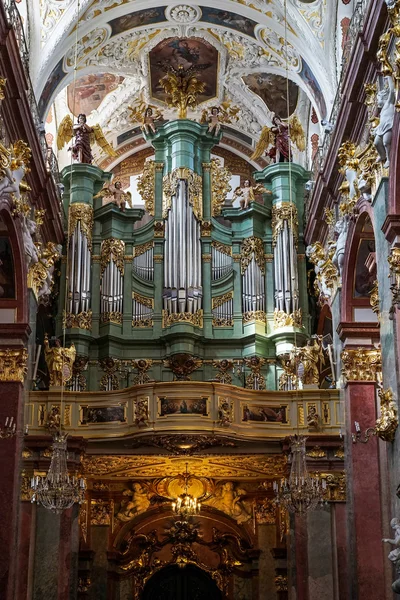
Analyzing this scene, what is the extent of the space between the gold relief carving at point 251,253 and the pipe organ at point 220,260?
0.86ft

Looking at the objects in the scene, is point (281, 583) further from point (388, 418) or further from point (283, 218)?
point (388, 418)

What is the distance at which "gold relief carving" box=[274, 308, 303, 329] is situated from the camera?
21672 mm

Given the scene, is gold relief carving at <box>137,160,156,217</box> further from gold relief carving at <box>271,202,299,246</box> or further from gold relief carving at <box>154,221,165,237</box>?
gold relief carving at <box>271,202,299,246</box>

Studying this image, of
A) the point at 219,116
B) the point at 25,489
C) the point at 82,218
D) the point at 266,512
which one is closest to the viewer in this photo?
the point at 25,489

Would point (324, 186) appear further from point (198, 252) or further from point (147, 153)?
point (147, 153)

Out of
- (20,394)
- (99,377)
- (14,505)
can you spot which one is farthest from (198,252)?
(14,505)

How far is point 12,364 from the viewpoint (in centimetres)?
1775

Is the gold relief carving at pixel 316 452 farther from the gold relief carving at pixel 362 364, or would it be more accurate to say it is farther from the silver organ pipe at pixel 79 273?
the silver organ pipe at pixel 79 273

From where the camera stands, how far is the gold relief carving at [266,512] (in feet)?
72.2

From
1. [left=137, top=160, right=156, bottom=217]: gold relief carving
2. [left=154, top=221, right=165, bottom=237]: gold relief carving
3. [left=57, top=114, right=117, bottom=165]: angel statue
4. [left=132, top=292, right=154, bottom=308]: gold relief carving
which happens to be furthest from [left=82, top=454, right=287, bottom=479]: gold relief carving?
[left=57, top=114, right=117, bottom=165]: angel statue

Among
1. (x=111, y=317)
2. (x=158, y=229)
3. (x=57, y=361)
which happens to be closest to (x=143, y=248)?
(x=158, y=229)

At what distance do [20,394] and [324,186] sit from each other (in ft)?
21.9

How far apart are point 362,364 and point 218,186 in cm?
672

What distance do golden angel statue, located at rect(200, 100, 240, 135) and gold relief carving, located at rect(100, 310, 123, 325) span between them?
4881 millimetres
